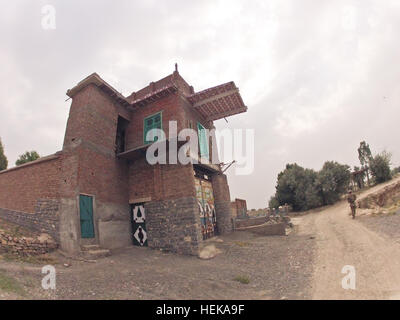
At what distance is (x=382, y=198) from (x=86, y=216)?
24.6 m

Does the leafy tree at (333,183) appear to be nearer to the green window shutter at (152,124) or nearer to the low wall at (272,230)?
the low wall at (272,230)

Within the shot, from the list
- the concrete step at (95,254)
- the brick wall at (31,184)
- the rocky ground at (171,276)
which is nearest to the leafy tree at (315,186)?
the rocky ground at (171,276)

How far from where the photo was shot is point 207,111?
15109mm

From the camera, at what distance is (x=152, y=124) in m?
13.1

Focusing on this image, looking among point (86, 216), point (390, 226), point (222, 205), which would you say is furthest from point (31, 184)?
point (390, 226)

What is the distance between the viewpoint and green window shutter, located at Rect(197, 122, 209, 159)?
1406 centimetres

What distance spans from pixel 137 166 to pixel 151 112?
3.57m

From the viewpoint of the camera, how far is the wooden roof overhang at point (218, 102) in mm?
12760

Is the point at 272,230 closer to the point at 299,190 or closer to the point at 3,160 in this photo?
the point at 299,190

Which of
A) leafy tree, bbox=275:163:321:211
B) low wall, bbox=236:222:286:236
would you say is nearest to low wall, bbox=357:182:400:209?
leafy tree, bbox=275:163:321:211

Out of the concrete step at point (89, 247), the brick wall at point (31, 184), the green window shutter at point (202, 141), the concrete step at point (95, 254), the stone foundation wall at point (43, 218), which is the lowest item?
the concrete step at point (95, 254)

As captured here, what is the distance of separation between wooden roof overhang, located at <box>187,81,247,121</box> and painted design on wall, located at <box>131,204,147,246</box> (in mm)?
7623

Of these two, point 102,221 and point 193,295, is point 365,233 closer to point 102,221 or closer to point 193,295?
point 193,295

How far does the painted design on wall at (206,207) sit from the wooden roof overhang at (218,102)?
5.03 metres
